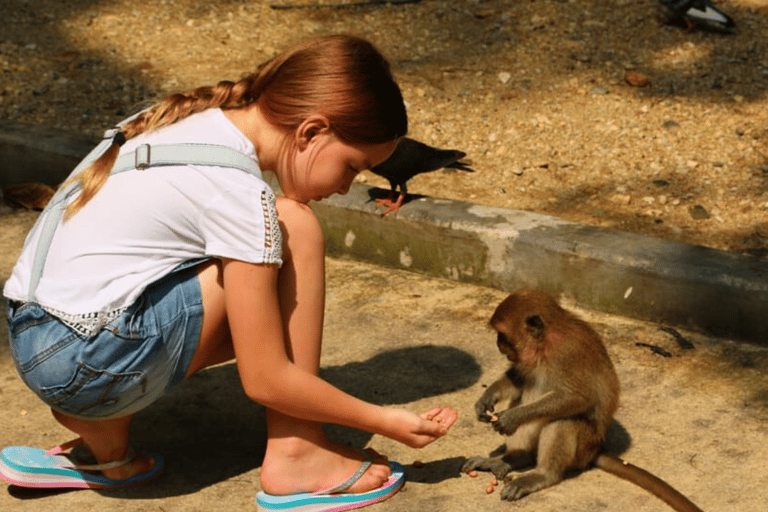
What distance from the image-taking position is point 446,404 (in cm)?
358

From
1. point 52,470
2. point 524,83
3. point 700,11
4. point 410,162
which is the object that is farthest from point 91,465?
point 700,11

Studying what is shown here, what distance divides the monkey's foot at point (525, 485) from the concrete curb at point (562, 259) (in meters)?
1.11

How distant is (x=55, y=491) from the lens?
3.09 m

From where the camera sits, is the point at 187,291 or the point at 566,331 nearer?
the point at 187,291

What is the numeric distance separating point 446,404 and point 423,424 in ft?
2.32

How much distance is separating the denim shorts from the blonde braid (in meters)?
0.31

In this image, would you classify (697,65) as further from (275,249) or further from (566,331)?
(275,249)

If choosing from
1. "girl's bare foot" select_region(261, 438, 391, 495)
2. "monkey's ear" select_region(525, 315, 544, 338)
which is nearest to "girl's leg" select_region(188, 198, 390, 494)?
"girl's bare foot" select_region(261, 438, 391, 495)

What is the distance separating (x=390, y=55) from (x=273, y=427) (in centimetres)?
420

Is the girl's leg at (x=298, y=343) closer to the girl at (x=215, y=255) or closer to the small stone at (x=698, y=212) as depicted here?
the girl at (x=215, y=255)

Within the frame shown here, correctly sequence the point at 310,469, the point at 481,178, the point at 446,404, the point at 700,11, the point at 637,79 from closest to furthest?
the point at 310,469 → the point at 446,404 → the point at 481,178 → the point at 637,79 → the point at 700,11

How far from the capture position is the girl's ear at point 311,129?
2.73 meters

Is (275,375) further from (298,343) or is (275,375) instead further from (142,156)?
(142,156)

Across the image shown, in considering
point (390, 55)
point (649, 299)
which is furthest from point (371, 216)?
point (390, 55)
